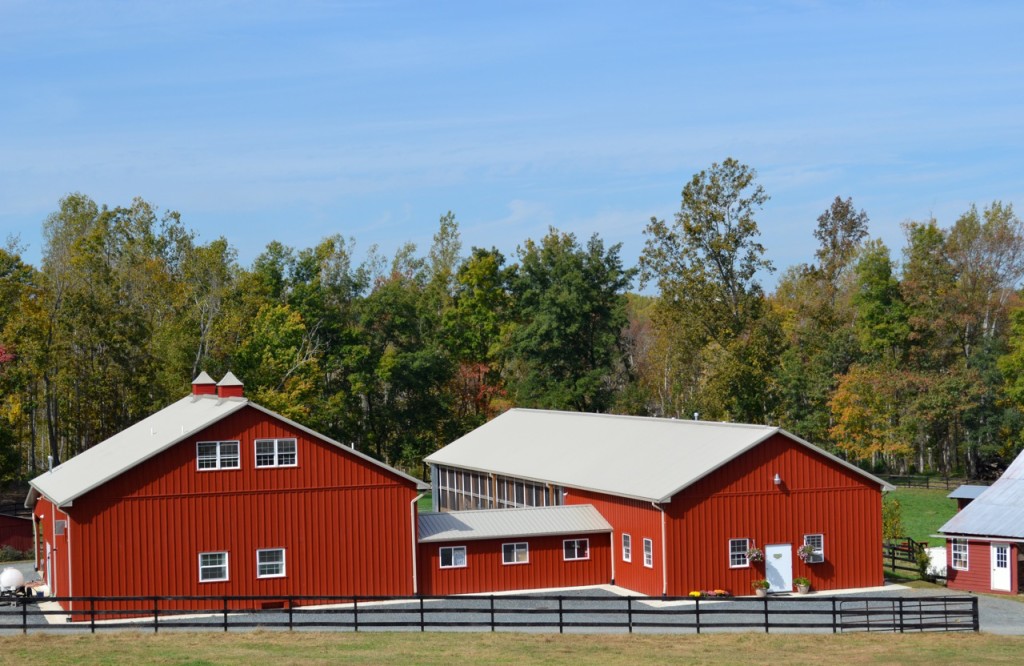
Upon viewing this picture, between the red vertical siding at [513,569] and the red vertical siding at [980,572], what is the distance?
11.7 metres

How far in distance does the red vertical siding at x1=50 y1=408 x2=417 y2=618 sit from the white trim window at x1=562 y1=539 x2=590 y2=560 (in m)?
5.37

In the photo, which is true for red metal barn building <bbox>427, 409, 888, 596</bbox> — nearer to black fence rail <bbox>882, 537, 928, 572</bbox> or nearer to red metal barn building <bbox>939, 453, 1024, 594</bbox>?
red metal barn building <bbox>939, 453, 1024, 594</bbox>

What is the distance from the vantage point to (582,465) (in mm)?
46156

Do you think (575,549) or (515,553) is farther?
(575,549)

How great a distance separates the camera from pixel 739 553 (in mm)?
39375

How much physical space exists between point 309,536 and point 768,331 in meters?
43.7

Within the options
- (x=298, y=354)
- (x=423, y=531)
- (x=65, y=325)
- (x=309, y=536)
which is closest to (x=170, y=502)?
(x=309, y=536)

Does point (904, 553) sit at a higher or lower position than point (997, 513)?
lower

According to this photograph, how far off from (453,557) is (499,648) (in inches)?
473

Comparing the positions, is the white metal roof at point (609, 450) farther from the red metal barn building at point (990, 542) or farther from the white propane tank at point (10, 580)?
the white propane tank at point (10, 580)

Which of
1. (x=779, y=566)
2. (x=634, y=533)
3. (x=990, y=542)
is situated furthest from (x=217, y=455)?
(x=990, y=542)

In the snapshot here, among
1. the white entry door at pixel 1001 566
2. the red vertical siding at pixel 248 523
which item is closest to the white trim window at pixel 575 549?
the red vertical siding at pixel 248 523

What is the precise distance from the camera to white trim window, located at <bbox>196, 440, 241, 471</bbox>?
1467 inches

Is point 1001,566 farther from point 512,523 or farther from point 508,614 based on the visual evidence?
point 508,614
